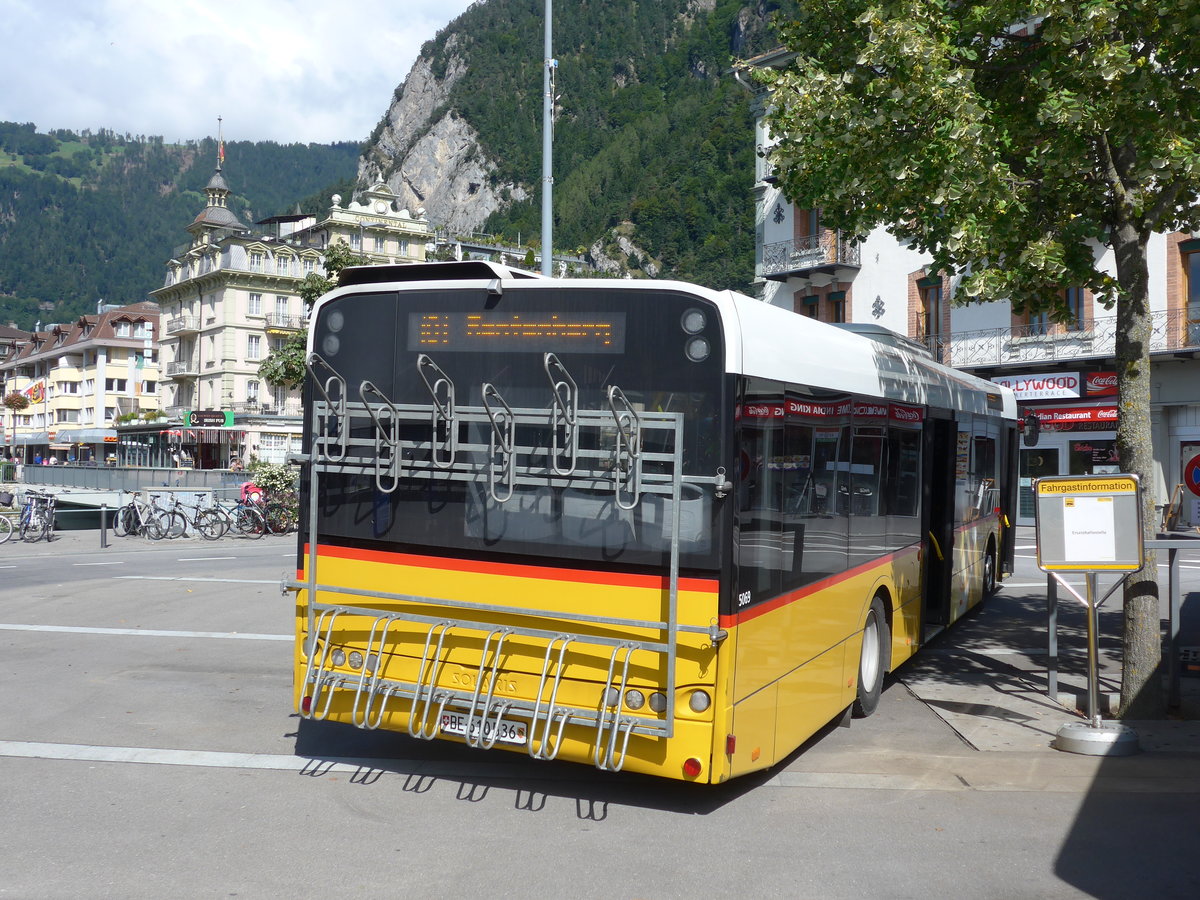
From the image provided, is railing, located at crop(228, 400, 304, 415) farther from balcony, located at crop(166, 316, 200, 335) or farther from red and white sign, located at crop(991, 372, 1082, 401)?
red and white sign, located at crop(991, 372, 1082, 401)

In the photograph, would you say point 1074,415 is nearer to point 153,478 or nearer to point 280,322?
point 153,478

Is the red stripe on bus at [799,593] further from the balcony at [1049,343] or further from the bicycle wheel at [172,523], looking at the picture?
the balcony at [1049,343]

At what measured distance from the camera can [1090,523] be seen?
7.80 m

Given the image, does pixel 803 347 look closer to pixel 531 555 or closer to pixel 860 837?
pixel 531 555

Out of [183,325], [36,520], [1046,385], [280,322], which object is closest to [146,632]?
[36,520]

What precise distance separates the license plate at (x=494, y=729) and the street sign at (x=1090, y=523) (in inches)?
160

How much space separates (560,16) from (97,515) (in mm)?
168030

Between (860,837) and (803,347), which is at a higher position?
(803,347)

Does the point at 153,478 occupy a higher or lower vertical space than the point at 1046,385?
lower

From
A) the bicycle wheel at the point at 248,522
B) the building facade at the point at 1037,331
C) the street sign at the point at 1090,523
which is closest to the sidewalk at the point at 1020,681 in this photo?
the street sign at the point at 1090,523

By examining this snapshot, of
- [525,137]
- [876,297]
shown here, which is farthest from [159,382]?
[525,137]

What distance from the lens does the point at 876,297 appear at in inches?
1348

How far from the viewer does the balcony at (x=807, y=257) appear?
113 feet

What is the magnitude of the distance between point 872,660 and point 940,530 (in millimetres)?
3070
